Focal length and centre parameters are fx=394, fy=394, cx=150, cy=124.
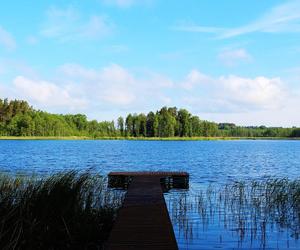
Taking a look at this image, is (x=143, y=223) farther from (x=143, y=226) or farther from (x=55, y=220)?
(x=55, y=220)

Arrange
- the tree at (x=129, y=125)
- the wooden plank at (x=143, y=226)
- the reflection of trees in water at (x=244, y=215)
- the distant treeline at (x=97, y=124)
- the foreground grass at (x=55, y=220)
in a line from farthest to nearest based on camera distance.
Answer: the tree at (x=129, y=125), the distant treeline at (x=97, y=124), the reflection of trees in water at (x=244, y=215), the wooden plank at (x=143, y=226), the foreground grass at (x=55, y=220)

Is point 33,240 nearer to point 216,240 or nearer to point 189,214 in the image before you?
point 216,240

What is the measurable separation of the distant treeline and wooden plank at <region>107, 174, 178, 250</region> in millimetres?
120433

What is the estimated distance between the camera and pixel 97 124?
158 metres

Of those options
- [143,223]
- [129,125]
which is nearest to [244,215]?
[143,223]

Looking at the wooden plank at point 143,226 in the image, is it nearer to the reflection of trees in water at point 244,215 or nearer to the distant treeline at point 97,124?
the reflection of trees in water at point 244,215

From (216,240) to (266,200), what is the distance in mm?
4600

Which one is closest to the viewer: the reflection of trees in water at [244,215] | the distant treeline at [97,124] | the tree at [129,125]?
the reflection of trees in water at [244,215]

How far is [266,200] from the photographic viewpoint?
13.4 metres

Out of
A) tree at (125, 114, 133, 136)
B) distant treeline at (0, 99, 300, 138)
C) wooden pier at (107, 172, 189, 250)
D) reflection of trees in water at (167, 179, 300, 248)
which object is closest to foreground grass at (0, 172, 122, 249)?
wooden pier at (107, 172, 189, 250)

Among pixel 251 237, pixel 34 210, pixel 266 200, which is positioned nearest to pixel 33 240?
pixel 34 210

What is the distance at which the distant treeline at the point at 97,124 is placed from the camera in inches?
4980

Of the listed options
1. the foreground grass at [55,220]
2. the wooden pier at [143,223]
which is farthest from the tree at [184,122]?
the foreground grass at [55,220]

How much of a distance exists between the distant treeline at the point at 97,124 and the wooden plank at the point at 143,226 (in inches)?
4741
